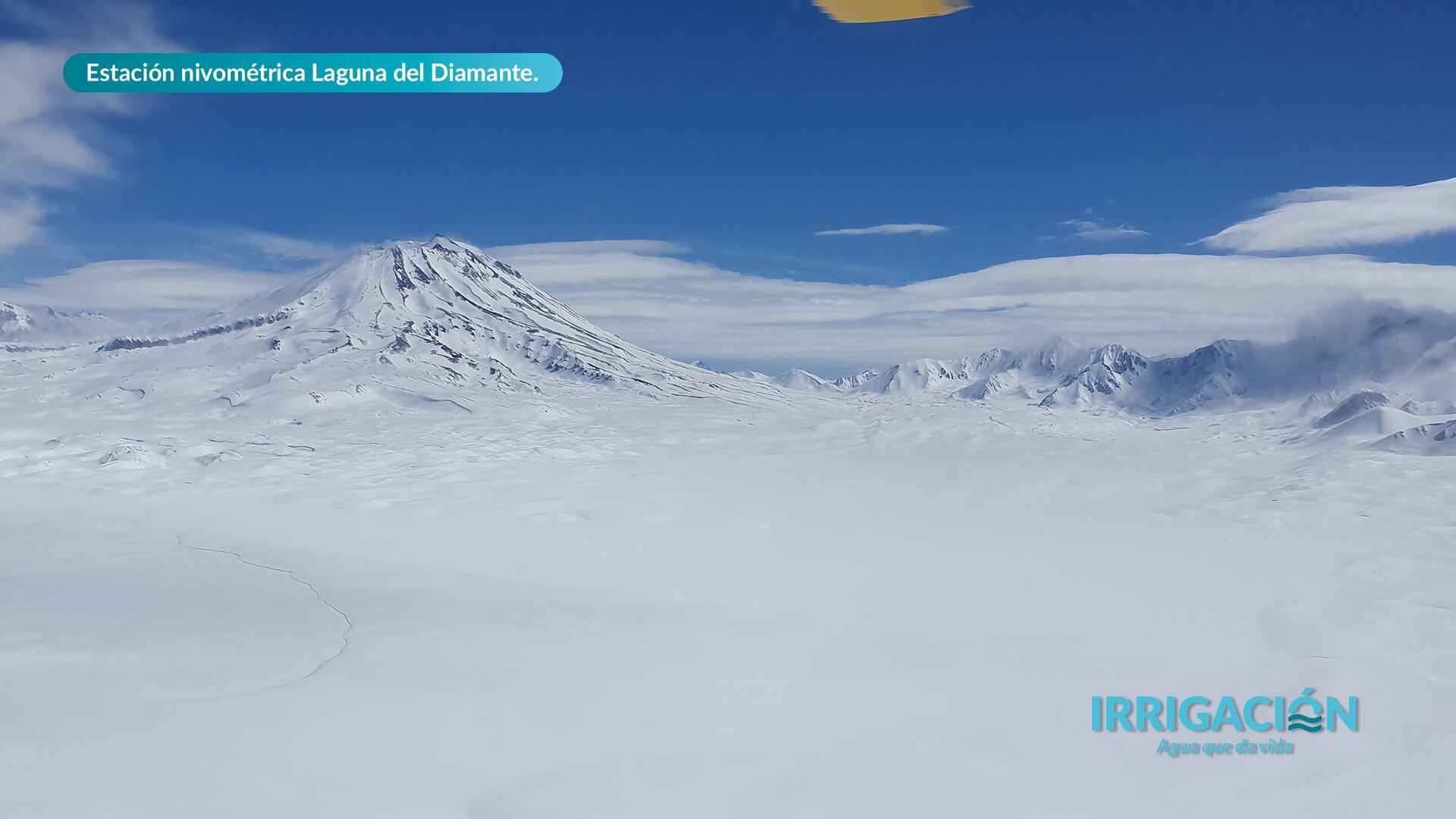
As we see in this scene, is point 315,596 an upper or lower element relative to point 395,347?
lower

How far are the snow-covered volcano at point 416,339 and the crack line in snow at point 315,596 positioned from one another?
73508mm

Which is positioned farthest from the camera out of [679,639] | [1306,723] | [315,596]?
[315,596]

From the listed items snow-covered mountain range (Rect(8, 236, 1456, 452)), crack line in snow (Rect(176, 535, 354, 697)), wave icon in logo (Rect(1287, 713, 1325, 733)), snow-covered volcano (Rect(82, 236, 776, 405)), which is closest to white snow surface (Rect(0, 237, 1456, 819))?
crack line in snow (Rect(176, 535, 354, 697))

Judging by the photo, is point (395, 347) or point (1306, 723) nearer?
point (1306, 723)

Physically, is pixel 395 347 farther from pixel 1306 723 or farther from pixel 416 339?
pixel 1306 723

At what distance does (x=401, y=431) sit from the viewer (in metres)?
80.8

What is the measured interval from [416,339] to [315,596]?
116 meters

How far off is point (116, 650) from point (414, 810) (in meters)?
9.50

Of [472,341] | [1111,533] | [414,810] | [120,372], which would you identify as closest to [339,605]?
[414,810]

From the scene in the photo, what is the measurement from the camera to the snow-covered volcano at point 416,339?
4306 inches

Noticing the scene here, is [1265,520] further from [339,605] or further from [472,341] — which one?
[472,341]

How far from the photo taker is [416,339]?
5002 inches

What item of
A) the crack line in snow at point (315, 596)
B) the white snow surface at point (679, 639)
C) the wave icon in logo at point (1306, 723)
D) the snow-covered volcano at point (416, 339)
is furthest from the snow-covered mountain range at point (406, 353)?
the wave icon in logo at point (1306, 723)

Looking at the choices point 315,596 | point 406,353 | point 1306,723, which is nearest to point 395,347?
point 406,353
